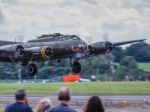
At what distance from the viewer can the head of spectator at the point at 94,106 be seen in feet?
61.0

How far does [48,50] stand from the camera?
52.9 metres

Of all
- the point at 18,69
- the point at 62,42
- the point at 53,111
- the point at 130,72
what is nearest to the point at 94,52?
the point at 62,42

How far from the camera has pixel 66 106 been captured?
18375mm

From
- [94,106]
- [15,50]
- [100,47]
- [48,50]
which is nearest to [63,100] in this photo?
[94,106]

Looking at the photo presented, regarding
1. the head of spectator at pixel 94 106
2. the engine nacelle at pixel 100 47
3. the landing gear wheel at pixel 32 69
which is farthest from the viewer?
the engine nacelle at pixel 100 47

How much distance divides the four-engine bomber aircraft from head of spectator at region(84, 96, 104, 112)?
3393 centimetres

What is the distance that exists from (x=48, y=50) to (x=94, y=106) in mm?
34403

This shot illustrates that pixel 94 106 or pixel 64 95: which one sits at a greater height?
pixel 64 95

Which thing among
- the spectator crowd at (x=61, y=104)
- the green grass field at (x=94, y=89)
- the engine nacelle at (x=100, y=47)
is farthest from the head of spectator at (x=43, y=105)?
the green grass field at (x=94, y=89)

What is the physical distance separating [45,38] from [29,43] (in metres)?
1.97

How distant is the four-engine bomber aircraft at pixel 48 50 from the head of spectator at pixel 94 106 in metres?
33.9

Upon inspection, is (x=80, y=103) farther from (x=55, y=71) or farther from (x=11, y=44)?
(x=55, y=71)

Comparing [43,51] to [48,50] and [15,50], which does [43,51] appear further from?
[15,50]

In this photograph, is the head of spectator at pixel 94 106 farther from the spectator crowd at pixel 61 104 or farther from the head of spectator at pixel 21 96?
the head of spectator at pixel 21 96
